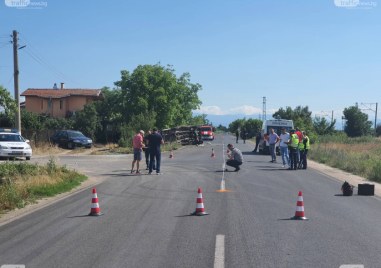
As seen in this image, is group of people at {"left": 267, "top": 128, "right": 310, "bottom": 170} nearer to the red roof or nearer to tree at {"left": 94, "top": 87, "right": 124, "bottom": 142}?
tree at {"left": 94, "top": 87, "right": 124, "bottom": 142}

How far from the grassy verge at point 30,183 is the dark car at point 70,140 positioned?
22469mm

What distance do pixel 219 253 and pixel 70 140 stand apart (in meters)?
35.5

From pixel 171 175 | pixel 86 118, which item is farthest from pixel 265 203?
pixel 86 118

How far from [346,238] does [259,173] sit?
12948mm

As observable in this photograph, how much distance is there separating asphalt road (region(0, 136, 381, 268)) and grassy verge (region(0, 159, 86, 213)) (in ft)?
2.98

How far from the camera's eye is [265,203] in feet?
42.7

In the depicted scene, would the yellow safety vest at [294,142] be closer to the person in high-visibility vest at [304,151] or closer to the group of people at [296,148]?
the group of people at [296,148]

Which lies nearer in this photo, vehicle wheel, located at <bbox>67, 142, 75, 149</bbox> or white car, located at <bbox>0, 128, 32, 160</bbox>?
white car, located at <bbox>0, 128, 32, 160</bbox>

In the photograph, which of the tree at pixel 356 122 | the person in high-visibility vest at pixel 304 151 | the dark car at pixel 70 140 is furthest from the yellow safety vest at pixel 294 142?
the tree at pixel 356 122

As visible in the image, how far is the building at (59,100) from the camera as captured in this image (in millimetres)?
72188

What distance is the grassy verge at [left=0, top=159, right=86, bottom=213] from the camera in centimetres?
1312

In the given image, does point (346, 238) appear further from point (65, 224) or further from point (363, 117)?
point (363, 117)

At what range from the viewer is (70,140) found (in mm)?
41812

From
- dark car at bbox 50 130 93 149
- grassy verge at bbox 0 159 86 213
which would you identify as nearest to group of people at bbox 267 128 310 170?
grassy verge at bbox 0 159 86 213
